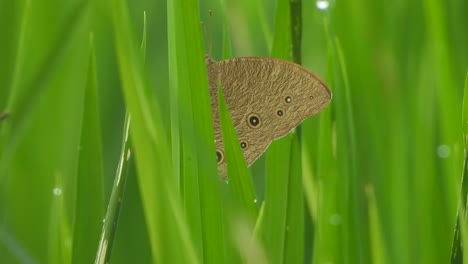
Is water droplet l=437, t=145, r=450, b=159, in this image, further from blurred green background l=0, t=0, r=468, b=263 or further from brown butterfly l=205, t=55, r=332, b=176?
brown butterfly l=205, t=55, r=332, b=176

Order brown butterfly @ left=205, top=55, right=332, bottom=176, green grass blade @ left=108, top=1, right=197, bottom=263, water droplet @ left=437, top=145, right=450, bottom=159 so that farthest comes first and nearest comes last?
water droplet @ left=437, top=145, right=450, bottom=159, brown butterfly @ left=205, top=55, right=332, bottom=176, green grass blade @ left=108, top=1, right=197, bottom=263

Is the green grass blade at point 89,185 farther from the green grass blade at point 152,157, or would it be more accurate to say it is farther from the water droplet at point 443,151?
the water droplet at point 443,151

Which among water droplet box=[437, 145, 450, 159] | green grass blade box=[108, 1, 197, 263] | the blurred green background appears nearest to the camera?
green grass blade box=[108, 1, 197, 263]

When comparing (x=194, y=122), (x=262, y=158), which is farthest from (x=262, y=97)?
(x=194, y=122)

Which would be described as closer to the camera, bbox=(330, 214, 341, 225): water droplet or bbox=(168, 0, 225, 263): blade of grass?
bbox=(168, 0, 225, 263): blade of grass

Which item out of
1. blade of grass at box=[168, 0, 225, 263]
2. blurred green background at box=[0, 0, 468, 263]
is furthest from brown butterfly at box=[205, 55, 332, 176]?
blade of grass at box=[168, 0, 225, 263]

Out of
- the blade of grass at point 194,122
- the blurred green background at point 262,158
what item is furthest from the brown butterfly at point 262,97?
the blade of grass at point 194,122

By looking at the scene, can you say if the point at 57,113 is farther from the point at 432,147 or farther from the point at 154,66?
the point at 432,147
